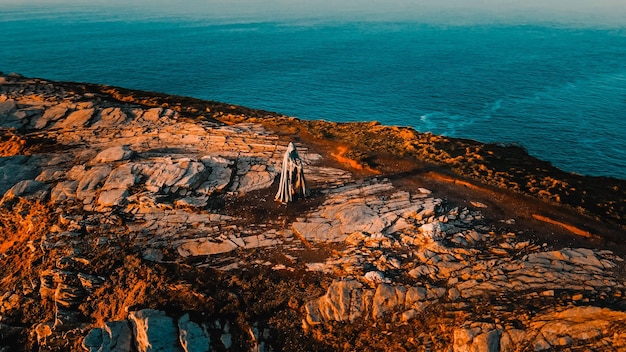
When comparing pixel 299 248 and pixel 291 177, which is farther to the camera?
pixel 291 177

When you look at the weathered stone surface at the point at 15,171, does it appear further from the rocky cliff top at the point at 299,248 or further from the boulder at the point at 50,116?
the boulder at the point at 50,116

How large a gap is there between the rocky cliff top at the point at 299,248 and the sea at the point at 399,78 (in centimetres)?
2430

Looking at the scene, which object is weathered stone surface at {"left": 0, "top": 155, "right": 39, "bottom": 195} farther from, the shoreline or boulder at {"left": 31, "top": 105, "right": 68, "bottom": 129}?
the shoreline

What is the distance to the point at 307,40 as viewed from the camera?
182250 mm

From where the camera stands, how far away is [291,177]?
76.9 feet

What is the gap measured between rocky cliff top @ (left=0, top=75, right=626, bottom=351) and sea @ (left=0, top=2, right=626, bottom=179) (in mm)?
24303

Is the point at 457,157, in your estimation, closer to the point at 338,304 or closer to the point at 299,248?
the point at 299,248

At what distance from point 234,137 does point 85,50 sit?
136 m

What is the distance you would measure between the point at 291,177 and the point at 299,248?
4.93m

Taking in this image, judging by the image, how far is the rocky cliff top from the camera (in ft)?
53.0

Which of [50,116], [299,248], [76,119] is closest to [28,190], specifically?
[76,119]

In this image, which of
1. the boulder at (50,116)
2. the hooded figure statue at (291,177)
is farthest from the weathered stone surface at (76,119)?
the hooded figure statue at (291,177)

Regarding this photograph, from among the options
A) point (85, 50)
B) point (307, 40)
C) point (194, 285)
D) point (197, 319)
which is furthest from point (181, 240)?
point (307, 40)

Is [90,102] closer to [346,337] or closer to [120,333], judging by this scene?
[120,333]
